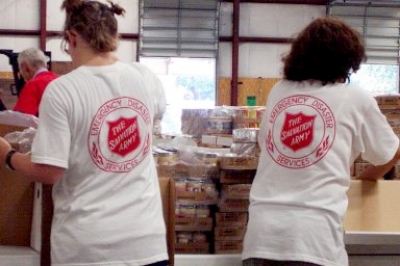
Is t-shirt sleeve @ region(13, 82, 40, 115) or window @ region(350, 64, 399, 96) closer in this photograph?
t-shirt sleeve @ region(13, 82, 40, 115)

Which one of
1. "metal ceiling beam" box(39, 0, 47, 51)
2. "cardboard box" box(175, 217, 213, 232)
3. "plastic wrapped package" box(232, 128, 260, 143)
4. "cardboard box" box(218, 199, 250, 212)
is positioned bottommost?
"cardboard box" box(175, 217, 213, 232)

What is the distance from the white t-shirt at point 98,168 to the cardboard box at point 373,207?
770 mm

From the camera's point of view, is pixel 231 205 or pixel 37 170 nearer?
pixel 37 170

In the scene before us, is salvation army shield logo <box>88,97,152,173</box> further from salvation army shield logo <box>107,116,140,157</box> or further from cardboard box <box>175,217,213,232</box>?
cardboard box <box>175,217,213,232</box>

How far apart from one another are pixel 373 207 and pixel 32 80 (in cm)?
243

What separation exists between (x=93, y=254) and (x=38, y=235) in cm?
32

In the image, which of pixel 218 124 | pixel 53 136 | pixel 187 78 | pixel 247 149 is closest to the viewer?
pixel 53 136

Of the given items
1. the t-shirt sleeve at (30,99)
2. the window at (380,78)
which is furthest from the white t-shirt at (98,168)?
the window at (380,78)

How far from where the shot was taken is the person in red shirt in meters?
3.79

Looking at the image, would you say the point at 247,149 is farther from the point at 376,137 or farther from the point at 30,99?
the point at 30,99

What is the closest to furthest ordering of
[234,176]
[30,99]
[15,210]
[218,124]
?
[15,210] < [234,176] < [218,124] < [30,99]

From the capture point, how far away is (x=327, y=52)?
167cm

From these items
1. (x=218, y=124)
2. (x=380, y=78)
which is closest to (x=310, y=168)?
(x=218, y=124)

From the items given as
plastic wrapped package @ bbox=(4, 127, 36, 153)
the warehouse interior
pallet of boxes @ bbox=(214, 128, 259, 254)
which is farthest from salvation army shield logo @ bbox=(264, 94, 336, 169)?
→ the warehouse interior
